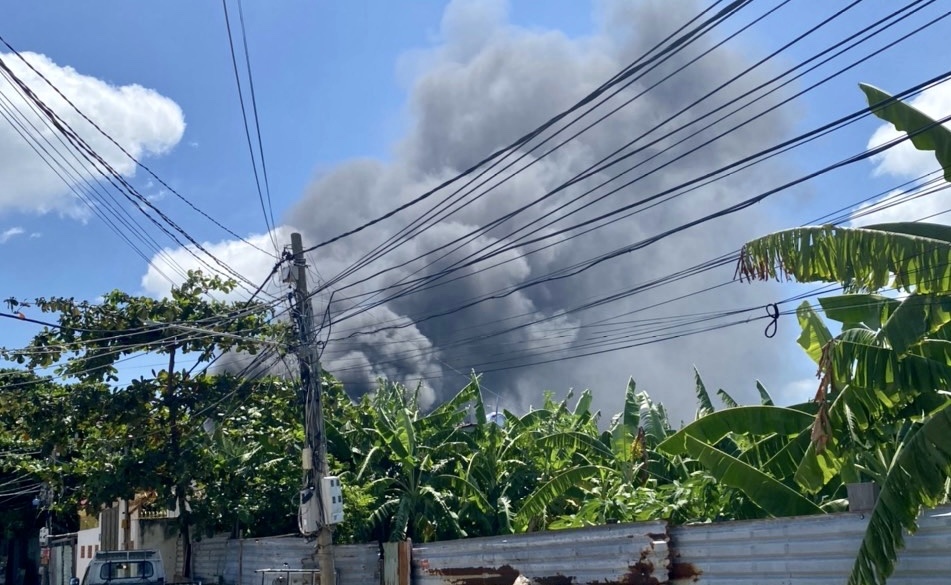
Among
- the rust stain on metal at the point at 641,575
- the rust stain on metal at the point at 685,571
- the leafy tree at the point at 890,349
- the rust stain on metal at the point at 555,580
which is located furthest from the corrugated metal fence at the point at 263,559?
the leafy tree at the point at 890,349

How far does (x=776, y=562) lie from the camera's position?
33.7 ft

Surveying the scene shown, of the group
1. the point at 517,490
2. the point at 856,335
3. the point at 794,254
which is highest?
the point at 794,254

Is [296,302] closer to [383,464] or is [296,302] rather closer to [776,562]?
[383,464]

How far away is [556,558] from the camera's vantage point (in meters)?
13.4

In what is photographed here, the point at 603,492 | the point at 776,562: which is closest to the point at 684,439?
the point at 776,562

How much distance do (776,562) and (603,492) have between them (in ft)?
20.1

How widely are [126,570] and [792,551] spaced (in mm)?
15412

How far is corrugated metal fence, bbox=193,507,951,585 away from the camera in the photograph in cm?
902

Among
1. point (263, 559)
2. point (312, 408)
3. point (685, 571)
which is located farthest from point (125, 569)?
point (685, 571)

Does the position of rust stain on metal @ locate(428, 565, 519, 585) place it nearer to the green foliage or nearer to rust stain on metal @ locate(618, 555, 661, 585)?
rust stain on metal @ locate(618, 555, 661, 585)

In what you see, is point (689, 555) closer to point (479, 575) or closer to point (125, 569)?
point (479, 575)

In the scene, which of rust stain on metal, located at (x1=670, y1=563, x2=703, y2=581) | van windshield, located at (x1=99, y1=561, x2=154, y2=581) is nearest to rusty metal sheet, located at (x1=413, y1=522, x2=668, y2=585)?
rust stain on metal, located at (x1=670, y1=563, x2=703, y2=581)

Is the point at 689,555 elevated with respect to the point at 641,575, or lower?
elevated

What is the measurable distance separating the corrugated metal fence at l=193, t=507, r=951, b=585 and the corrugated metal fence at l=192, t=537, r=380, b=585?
771 millimetres
